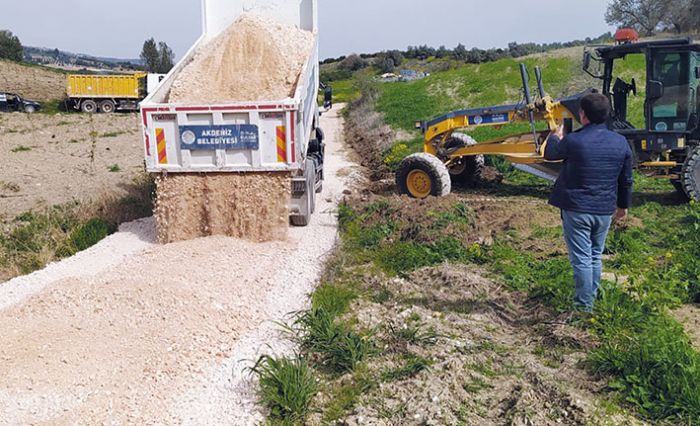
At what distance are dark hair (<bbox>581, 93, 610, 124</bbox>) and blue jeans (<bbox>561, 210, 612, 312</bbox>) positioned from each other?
78 centimetres

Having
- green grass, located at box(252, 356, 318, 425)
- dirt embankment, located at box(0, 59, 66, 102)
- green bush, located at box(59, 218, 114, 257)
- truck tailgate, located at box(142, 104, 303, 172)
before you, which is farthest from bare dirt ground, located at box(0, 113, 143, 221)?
dirt embankment, located at box(0, 59, 66, 102)

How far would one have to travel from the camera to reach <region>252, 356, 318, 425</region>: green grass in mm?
3877

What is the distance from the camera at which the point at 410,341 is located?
4.65 metres

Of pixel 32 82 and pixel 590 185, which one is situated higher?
pixel 32 82

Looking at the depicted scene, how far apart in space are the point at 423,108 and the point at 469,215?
15.2m

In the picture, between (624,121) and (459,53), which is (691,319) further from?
(459,53)

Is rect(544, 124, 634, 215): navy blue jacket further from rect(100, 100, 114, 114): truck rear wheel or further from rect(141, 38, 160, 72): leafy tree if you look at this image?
rect(141, 38, 160, 72): leafy tree

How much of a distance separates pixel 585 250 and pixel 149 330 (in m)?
3.75

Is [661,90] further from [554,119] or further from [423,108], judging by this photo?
[423,108]

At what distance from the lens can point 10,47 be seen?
Answer: 6309 cm

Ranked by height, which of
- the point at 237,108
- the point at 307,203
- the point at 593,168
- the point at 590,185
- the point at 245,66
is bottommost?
the point at 307,203

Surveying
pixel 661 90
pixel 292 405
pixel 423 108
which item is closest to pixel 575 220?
pixel 292 405

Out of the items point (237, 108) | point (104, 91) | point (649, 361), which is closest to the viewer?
point (649, 361)

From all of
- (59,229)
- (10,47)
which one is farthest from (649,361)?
(10,47)
